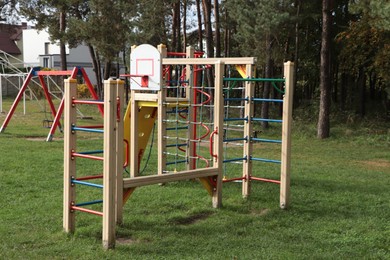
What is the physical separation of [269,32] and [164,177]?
1301 cm

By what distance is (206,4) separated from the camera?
22438mm

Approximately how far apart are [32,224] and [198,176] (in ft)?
6.91

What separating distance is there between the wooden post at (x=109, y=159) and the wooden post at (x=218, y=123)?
202 cm

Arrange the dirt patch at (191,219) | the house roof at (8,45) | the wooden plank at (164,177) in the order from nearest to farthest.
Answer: the wooden plank at (164,177) < the dirt patch at (191,219) < the house roof at (8,45)

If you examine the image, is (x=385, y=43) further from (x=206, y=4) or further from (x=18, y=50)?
(x=18, y=50)

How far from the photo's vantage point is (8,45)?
57344 millimetres

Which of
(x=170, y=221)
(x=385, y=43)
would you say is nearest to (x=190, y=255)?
(x=170, y=221)

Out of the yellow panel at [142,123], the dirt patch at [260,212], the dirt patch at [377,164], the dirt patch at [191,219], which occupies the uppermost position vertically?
the yellow panel at [142,123]

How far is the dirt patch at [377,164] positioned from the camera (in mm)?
11238

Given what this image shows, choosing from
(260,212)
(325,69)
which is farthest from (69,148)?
(325,69)

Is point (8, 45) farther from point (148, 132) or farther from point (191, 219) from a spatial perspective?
point (191, 219)

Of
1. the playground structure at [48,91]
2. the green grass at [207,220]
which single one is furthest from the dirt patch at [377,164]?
the playground structure at [48,91]

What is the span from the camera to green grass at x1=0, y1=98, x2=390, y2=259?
5.05m

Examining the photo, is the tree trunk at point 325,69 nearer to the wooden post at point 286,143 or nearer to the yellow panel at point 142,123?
the yellow panel at point 142,123
